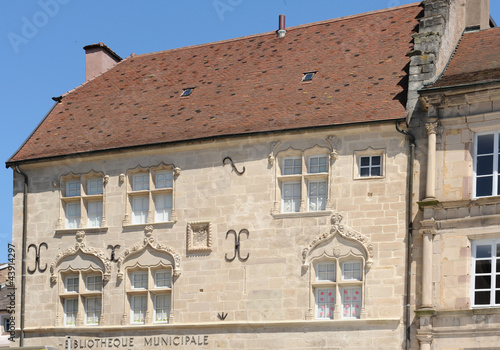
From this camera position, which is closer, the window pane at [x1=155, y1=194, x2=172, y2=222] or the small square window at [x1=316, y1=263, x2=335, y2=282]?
the small square window at [x1=316, y1=263, x2=335, y2=282]

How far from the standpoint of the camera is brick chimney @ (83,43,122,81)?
1262 inches

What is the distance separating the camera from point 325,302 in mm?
24547

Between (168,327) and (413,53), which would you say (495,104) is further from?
(168,327)

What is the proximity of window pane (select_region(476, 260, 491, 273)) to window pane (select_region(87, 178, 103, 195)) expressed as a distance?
389 inches

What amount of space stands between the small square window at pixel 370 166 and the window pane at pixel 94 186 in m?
6.99

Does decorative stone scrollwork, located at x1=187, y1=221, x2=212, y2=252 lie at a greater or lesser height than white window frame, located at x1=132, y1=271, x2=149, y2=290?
greater

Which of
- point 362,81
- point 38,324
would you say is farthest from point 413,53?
point 38,324

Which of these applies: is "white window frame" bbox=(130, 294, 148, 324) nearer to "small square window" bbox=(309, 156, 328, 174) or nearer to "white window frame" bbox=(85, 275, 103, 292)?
"white window frame" bbox=(85, 275, 103, 292)

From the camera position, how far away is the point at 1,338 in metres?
37.2

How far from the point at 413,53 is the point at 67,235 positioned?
985 cm

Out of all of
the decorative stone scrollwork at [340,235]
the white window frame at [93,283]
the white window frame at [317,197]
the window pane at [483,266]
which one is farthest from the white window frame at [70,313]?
the window pane at [483,266]

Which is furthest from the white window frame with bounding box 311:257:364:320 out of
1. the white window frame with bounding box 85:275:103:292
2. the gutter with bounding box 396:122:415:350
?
the white window frame with bounding box 85:275:103:292

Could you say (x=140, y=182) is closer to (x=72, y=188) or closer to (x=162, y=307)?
(x=72, y=188)

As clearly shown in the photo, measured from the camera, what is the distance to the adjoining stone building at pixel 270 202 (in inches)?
935
